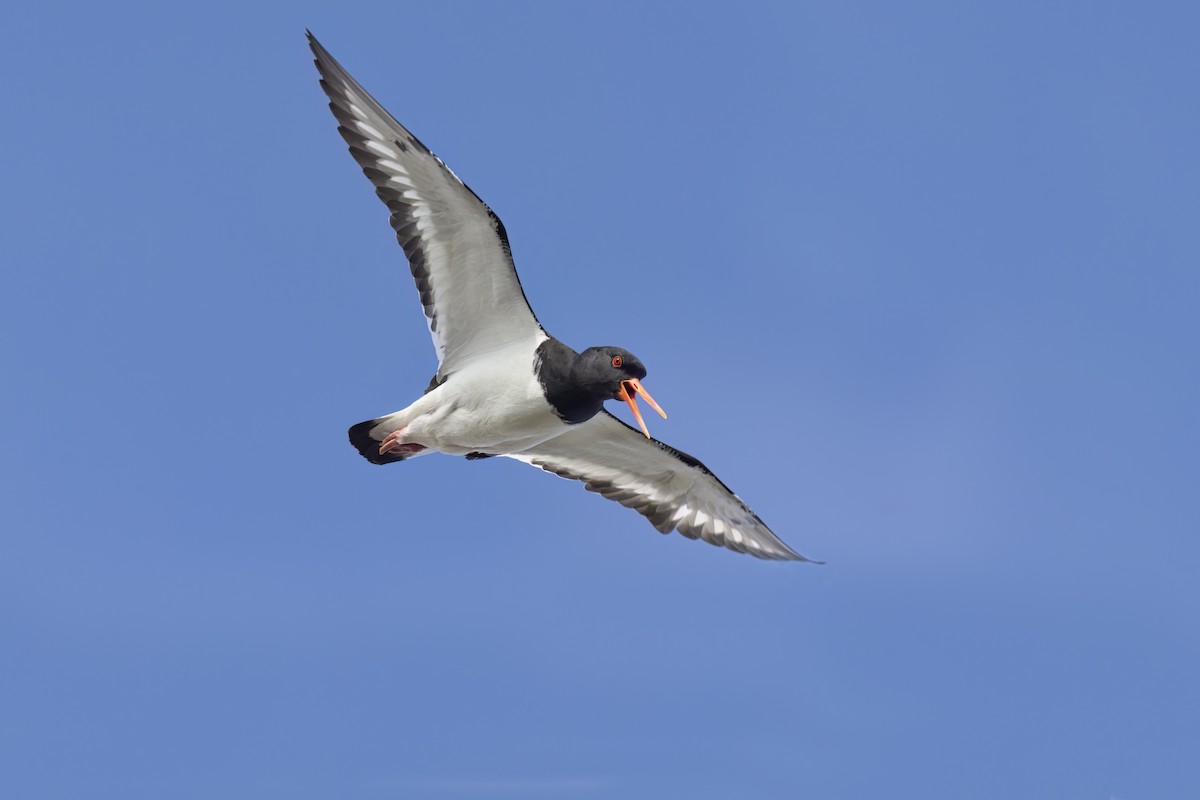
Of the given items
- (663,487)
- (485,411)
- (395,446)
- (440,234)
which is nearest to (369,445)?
(395,446)

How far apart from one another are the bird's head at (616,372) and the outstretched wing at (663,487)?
2538mm

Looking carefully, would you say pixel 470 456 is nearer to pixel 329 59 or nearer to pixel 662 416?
pixel 662 416

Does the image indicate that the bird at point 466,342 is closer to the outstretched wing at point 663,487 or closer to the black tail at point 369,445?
the black tail at point 369,445

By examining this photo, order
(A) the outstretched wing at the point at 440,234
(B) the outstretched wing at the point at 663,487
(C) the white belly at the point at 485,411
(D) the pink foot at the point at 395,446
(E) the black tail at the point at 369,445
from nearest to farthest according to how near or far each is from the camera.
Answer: (A) the outstretched wing at the point at 440,234 < (C) the white belly at the point at 485,411 < (D) the pink foot at the point at 395,446 < (E) the black tail at the point at 369,445 < (B) the outstretched wing at the point at 663,487

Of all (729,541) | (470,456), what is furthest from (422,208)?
(729,541)

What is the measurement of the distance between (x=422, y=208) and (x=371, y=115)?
1.31m

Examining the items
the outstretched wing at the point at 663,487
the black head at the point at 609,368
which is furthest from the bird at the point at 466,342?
the outstretched wing at the point at 663,487

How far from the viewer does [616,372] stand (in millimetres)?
18219

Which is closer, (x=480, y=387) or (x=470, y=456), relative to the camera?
(x=480, y=387)

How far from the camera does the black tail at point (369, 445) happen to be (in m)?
19.5

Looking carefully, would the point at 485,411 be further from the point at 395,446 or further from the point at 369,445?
the point at 369,445

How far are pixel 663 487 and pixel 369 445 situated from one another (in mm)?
4564

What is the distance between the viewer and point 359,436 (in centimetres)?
1956

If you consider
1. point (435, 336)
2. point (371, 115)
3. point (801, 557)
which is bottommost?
point (801, 557)
